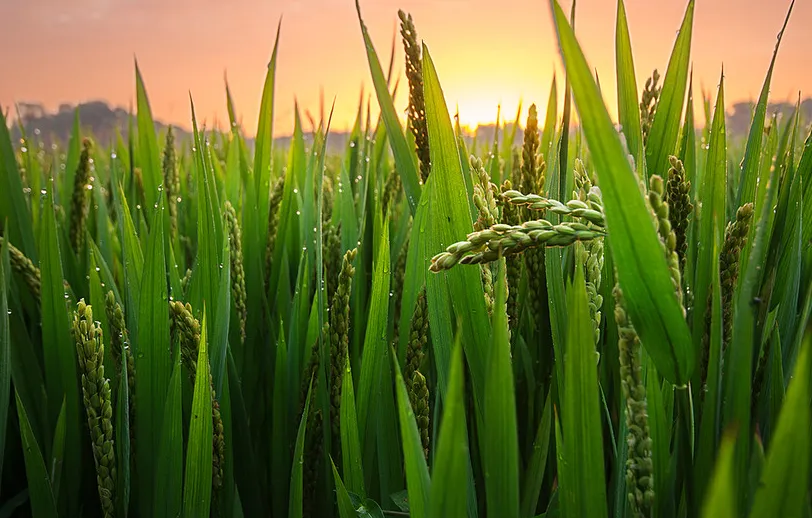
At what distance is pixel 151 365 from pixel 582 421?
1.92 feet

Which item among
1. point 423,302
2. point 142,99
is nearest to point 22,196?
point 142,99

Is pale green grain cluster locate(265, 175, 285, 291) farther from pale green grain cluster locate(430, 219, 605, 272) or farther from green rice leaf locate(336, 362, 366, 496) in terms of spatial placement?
pale green grain cluster locate(430, 219, 605, 272)

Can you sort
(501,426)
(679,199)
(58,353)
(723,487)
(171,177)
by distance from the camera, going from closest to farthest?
(723,487) < (501,426) < (679,199) < (58,353) < (171,177)

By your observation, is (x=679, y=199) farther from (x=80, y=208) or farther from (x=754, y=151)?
(x=80, y=208)

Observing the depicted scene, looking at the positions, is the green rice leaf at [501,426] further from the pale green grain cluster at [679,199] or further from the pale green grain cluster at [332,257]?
the pale green grain cluster at [332,257]

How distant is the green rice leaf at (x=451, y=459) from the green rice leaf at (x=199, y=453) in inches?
13.5

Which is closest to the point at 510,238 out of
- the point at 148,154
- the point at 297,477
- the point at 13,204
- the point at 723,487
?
the point at 723,487

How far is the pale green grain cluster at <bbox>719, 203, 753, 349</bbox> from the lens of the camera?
0.58 metres

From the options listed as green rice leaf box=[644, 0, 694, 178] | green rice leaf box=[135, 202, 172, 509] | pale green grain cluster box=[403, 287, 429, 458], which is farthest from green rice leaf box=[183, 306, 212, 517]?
green rice leaf box=[644, 0, 694, 178]

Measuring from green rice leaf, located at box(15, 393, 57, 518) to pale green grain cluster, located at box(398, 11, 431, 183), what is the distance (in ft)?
2.08

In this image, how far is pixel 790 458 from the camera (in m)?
0.39

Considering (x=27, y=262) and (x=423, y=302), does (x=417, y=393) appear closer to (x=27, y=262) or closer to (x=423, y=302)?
(x=423, y=302)

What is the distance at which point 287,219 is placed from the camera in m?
1.27

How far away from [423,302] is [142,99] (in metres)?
1.31
